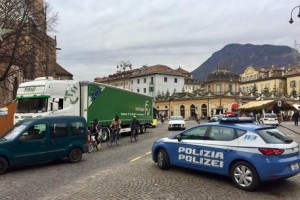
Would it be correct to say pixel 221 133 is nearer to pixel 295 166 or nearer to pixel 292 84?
pixel 295 166

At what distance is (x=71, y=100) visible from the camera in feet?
72.0

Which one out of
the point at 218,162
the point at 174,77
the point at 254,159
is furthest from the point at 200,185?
the point at 174,77

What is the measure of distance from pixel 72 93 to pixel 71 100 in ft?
1.34

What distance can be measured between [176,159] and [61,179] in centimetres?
340

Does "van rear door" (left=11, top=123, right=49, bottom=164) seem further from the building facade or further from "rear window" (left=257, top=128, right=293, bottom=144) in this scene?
the building facade

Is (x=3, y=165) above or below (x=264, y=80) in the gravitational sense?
below

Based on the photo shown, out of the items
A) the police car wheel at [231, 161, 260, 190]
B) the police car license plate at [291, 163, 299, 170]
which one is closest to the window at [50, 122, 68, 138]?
the police car wheel at [231, 161, 260, 190]

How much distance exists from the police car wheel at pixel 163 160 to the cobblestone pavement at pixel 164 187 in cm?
21

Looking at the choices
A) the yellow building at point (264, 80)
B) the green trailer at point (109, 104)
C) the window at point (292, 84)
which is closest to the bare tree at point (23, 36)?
the green trailer at point (109, 104)

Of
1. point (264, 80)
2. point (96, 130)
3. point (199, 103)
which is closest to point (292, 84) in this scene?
point (264, 80)

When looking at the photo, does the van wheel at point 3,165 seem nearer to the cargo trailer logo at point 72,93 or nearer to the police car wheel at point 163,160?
the police car wheel at point 163,160

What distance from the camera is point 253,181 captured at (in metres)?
9.37

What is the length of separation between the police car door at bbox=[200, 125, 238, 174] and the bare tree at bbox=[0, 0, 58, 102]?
22.4m

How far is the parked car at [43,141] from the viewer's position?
13.0 metres
